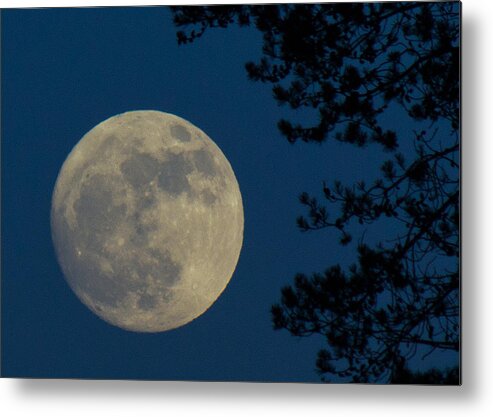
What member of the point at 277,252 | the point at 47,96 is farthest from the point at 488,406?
the point at 47,96

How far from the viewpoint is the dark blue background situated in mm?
4621

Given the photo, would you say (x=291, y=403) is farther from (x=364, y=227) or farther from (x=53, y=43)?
(x=53, y=43)

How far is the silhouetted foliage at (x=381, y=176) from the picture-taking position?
458 centimetres

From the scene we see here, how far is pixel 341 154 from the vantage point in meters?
4.61

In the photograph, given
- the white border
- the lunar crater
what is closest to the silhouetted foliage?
the white border

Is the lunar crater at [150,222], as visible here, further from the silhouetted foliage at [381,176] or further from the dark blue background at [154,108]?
the silhouetted foliage at [381,176]

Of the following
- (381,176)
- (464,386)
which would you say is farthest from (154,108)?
(464,386)

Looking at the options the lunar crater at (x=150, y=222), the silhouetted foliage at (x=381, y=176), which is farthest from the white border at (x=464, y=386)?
the lunar crater at (x=150, y=222)

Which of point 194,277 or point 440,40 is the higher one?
point 440,40

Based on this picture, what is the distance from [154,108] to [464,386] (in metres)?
1.68

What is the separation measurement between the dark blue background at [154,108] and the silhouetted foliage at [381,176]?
64 millimetres

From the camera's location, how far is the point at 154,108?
466cm

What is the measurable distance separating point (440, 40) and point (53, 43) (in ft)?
5.21

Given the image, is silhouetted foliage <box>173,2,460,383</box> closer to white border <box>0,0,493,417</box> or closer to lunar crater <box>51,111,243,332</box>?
white border <box>0,0,493,417</box>
